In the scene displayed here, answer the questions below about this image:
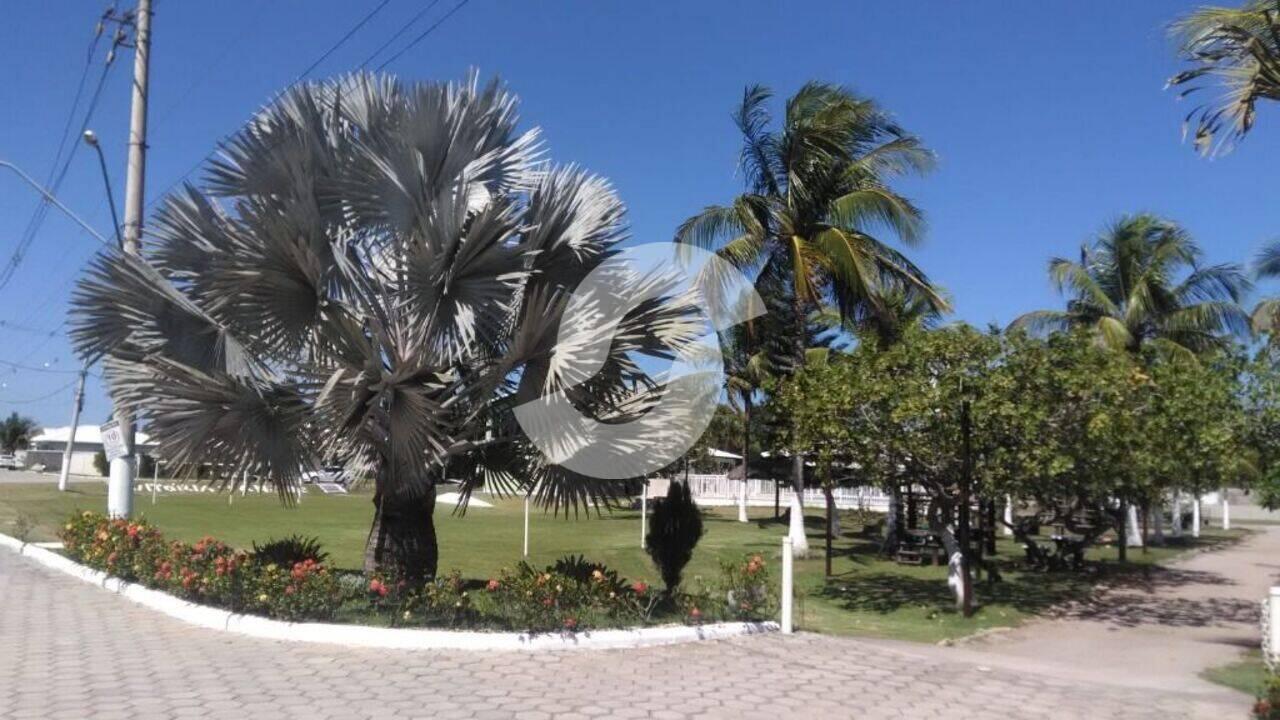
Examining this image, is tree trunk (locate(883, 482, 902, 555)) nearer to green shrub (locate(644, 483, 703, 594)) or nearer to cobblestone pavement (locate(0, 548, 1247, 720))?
green shrub (locate(644, 483, 703, 594))

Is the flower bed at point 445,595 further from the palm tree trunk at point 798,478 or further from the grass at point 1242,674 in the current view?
the palm tree trunk at point 798,478

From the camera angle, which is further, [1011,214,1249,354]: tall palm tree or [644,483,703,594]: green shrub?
[1011,214,1249,354]: tall palm tree

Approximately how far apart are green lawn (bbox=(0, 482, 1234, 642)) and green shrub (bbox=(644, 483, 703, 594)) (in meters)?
1.52

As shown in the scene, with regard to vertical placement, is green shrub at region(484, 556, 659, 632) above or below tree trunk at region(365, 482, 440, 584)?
below

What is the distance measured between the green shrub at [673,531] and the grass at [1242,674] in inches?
207

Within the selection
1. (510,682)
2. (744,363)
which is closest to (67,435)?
(744,363)

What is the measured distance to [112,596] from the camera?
1201 cm

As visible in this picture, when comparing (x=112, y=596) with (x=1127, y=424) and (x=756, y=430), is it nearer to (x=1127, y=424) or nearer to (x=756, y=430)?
(x=1127, y=424)

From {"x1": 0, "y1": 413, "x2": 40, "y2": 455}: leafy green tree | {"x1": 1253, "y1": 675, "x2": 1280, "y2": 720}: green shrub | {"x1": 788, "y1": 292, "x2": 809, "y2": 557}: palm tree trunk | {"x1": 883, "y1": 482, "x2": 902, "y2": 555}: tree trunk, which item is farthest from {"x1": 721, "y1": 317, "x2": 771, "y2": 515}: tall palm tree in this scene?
{"x1": 0, "y1": 413, "x2": 40, "y2": 455}: leafy green tree

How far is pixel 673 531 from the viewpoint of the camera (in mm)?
11180

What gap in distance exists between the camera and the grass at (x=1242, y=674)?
30.2 feet

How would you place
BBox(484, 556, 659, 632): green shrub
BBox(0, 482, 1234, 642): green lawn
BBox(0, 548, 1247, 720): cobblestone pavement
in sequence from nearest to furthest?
BBox(0, 548, 1247, 720): cobblestone pavement
BBox(484, 556, 659, 632): green shrub
BBox(0, 482, 1234, 642): green lawn

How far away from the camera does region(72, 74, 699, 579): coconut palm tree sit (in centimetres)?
964

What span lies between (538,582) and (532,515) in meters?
27.0
